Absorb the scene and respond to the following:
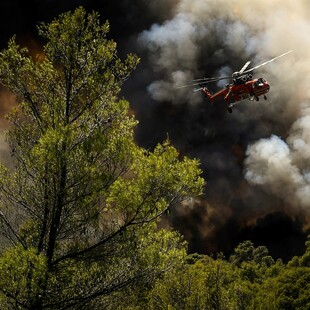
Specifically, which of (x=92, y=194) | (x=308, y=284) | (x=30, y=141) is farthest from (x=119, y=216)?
(x=308, y=284)

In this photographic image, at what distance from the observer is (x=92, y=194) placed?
9.65 meters

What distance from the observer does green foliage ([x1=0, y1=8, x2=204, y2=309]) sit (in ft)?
31.7

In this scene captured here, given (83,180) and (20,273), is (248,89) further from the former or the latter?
(20,273)

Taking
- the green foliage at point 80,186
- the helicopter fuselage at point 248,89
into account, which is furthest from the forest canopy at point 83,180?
the helicopter fuselage at point 248,89

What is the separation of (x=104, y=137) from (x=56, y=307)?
4.26m

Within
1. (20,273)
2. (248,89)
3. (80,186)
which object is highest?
(248,89)

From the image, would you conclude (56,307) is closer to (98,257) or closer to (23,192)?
(98,257)

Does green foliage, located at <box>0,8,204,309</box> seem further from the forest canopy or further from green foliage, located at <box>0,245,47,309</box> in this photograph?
green foliage, located at <box>0,245,47,309</box>

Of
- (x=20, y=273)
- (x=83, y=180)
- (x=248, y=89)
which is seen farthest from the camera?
(x=248, y=89)

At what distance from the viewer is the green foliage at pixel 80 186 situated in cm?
965

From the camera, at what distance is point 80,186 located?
970 cm

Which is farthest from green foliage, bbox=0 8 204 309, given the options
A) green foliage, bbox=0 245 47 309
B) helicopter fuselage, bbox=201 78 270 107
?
helicopter fuselage, bbox=201 78 270 107

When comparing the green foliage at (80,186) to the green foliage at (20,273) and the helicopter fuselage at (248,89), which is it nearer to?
the green foliage at (20,273)

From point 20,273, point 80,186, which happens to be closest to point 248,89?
point 80,186
